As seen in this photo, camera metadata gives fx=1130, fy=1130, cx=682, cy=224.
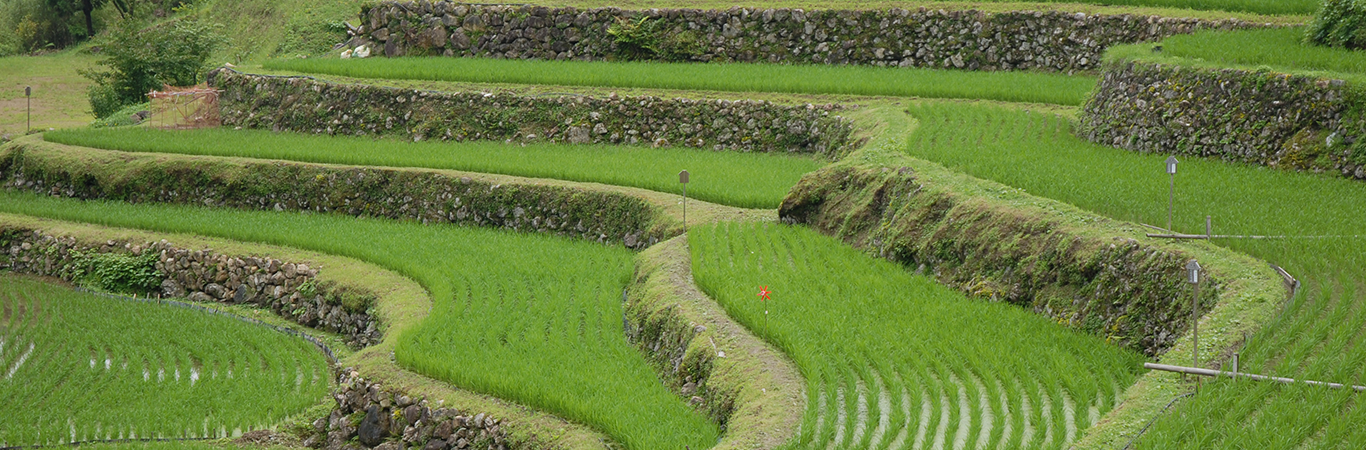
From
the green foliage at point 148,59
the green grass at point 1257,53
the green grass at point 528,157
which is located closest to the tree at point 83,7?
the green foliage at point 148,59

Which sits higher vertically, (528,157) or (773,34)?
(773,34)

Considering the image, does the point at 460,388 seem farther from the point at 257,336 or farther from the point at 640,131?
the point at 640,131

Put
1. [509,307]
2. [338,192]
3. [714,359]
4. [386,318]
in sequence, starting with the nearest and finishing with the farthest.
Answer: [714,359] < [509,307] < [386,318] < [338,192]

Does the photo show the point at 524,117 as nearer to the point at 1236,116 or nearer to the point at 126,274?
the point at 126,274

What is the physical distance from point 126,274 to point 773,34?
15961mm

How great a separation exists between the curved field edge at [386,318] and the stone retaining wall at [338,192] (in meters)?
2.10

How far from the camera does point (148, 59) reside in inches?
1372

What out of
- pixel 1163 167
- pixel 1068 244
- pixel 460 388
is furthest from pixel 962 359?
pixel 1163 167

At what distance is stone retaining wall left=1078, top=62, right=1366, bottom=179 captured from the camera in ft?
45.1

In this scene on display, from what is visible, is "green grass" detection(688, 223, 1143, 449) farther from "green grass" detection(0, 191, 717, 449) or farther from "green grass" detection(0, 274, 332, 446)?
"green grass" detection(0, 274, 332, 446)

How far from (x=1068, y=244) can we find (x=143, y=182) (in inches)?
779

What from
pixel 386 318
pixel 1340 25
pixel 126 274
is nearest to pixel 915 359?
pixel 386 318

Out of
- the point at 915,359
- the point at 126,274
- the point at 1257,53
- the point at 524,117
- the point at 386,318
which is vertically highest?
the point at 1257,53

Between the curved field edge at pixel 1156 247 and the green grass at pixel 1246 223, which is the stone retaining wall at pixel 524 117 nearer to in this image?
the green grass at pixel 1246 223
